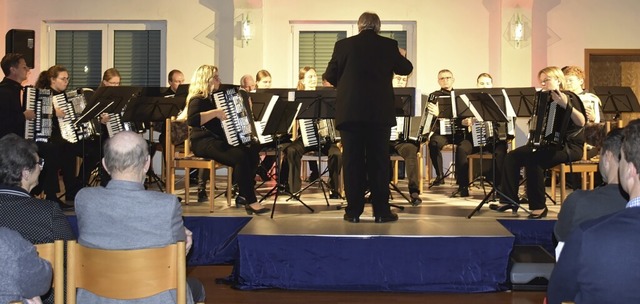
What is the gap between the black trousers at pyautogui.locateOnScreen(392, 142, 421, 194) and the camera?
7.81 m

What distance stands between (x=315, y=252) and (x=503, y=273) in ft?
4.23

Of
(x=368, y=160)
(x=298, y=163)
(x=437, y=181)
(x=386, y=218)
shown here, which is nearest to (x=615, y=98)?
(x=437, y=181)

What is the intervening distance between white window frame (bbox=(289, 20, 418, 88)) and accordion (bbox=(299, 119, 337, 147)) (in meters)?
3.51

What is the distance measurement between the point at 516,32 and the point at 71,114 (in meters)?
6.06

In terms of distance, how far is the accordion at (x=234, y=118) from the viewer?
22.9ft

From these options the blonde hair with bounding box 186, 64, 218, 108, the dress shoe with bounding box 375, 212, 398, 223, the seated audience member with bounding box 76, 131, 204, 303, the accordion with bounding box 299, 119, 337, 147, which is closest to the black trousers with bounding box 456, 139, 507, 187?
the accordion with bounding box 299, 119, 337, 147

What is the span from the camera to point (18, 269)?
282 cm

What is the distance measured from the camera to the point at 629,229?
2301 mm

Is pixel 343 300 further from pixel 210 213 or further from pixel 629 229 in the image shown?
pixel 629 229

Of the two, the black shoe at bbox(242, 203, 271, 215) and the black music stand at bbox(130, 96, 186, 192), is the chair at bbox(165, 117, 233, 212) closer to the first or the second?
the black music stand at bbox(130, 96, 186, 192)

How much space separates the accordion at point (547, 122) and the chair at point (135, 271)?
14.3 feet

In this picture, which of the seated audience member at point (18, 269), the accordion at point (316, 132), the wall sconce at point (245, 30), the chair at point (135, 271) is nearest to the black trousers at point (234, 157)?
the accordion at point (316, 132)

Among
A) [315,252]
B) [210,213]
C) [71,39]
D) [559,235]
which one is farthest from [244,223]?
[71,39]

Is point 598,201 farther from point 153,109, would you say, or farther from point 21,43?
point 21,43
